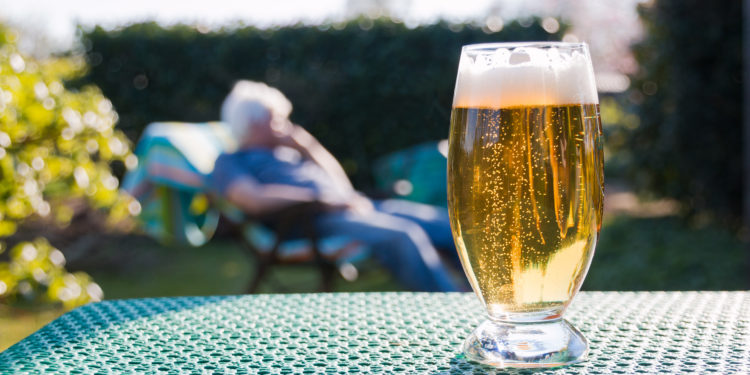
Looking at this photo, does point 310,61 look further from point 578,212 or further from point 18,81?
point 578,212

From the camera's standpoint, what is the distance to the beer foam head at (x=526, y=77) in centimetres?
82

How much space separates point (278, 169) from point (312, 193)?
453 millimetres

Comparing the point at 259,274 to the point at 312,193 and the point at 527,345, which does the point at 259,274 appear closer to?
the point at 312,193

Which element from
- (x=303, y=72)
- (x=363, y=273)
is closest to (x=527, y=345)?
(x=363, y=273)

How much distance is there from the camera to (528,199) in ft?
2.59

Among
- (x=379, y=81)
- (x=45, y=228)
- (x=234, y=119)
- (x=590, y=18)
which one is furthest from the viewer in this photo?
(x=590, y=18)

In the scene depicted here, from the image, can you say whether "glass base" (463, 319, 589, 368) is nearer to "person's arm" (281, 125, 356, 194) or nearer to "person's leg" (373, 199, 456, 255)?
"person's leg" (373, 199, 456, 255)

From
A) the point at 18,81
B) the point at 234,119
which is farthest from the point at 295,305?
the point at 234,119

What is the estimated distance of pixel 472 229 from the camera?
2.68 ft

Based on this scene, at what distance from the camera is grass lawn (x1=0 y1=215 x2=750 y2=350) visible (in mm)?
5340

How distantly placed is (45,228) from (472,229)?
18.1ft

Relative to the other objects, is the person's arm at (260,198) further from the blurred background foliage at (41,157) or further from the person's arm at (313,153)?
the blurred background foliage at (41,157)

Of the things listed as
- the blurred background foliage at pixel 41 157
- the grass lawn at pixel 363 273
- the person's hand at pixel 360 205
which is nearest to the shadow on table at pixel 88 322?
the blurred background foliage at pixel 41 157

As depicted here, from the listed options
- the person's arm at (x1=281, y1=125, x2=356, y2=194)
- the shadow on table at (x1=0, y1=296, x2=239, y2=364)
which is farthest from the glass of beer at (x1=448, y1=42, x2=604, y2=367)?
the person's arm at (x1=281, y1=125, x2=356, y2=194)
